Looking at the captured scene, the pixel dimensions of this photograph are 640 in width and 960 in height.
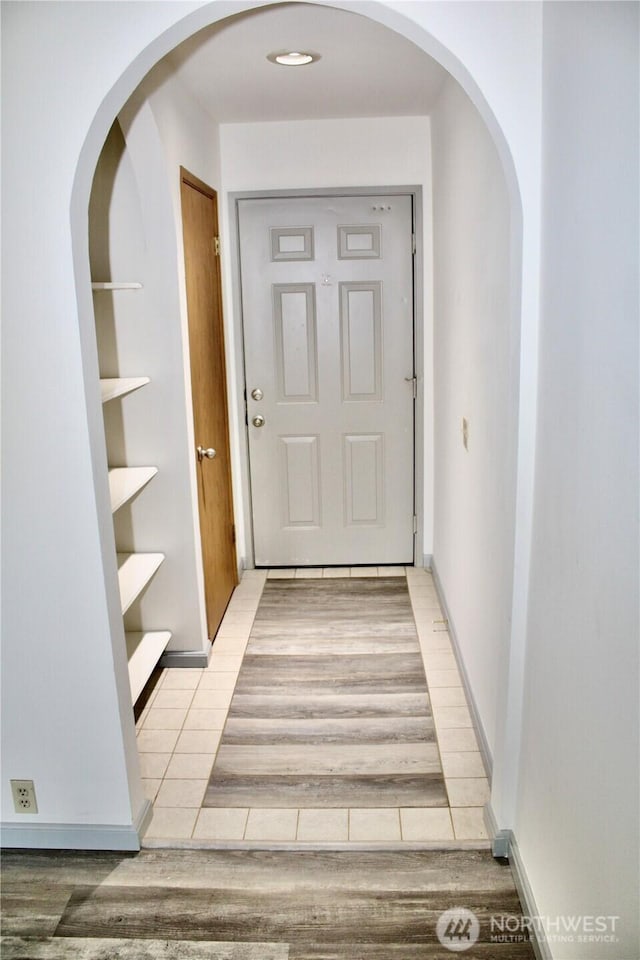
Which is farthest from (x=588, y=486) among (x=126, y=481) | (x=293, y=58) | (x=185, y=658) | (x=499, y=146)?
(x=185, y=658)

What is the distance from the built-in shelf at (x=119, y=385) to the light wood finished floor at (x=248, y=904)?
1.40 m

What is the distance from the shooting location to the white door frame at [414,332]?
4.14 m

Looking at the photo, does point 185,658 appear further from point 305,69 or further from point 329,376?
point 305,69

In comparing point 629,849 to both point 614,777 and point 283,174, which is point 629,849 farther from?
point 283,174

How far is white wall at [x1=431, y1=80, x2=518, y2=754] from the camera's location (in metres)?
2.23

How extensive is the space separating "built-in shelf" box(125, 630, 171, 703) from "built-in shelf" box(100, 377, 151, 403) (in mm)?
1002

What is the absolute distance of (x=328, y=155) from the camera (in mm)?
4113

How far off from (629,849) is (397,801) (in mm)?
1314

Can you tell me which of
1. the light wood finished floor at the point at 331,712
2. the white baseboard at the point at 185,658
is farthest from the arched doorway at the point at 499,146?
the white baseboard at the point at 185,658

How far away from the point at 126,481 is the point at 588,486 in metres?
1.97

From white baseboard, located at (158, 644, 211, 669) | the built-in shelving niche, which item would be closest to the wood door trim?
the built-in shelving niche

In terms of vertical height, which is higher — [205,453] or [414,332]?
[414,332]

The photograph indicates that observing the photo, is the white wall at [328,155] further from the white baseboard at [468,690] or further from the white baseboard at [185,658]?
the white baseboard at [185,658]

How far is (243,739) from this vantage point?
2.94m
